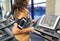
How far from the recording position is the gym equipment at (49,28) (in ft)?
6.90

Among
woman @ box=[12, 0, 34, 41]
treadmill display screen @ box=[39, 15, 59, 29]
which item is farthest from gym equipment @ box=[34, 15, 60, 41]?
woman @ box=[12, 0, 34, 41]

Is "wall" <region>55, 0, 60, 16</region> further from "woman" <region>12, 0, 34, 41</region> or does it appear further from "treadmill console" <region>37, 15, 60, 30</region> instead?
"woman" <region>12, 0, 34, 41</region>

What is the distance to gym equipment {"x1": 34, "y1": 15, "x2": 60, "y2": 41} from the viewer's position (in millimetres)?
2104

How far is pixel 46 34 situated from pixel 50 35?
9 centimetres

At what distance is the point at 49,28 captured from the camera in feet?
7.46

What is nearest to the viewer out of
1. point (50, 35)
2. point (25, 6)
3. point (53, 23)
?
point (50, 35)

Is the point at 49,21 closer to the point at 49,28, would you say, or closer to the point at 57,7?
the point at 49,28

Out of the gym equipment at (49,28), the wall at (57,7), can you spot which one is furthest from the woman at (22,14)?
the wall at (57,7)

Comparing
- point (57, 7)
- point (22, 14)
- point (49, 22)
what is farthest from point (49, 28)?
point (57, 7)

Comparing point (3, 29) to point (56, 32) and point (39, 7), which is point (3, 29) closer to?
point (56, 32)

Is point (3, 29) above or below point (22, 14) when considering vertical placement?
below

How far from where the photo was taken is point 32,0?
5.56 metres

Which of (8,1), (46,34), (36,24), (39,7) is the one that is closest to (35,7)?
(39,7)

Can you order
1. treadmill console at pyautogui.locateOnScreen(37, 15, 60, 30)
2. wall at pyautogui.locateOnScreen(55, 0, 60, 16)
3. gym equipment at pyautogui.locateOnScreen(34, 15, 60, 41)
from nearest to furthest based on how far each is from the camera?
gym equipment at pyautogui.locateOnScreen(34, 15, 60, 41), treadmill console at pyautogui.locateOnScreen(37, 15, 60, 30), wall at pyautogui.locateOnScreen(55, 0, 60, 16)
